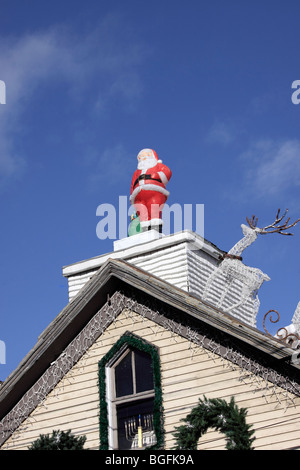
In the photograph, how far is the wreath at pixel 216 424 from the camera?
1141cm

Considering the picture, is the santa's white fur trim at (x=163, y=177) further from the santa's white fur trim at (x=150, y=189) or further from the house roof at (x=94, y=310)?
the house roof at (x=94, y=310)

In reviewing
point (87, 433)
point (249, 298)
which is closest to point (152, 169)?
point (249, 298)

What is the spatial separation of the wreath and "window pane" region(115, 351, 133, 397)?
1218 millimetres

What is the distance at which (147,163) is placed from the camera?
77.8 ft

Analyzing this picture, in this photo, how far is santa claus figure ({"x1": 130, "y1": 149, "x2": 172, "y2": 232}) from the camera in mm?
23172

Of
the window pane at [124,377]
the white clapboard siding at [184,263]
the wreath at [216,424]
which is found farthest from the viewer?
the white clapboard siding at [184,263]

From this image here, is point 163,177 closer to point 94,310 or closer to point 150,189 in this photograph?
point 150,189

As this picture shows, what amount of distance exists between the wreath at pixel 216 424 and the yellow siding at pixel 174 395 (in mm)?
119

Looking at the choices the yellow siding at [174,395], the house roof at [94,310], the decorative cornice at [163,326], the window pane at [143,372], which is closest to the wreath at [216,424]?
the yellow siding at [174,395]

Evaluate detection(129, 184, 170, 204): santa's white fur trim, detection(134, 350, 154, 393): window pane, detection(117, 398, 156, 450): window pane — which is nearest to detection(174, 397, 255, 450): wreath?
detection(117, 398, 156, 450): window pane

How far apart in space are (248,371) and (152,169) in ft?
40.4

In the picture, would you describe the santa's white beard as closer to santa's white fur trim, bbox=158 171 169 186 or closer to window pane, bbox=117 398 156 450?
santa's white fur trim, bbox=158 171 169 186

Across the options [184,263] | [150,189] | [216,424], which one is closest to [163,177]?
[150,189]

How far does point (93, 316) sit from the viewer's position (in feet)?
44.8
